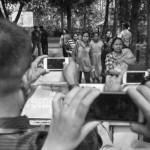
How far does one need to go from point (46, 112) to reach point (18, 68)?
2413mm

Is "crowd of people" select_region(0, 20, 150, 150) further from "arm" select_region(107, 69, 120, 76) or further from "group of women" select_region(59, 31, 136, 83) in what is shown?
"group of women" select_region(59, 31, 136, 83)

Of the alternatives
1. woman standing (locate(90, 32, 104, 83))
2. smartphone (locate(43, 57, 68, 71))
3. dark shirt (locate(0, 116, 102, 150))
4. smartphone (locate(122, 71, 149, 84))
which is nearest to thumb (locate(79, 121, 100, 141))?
dark shirt (locate(0, 116, 102, 150))

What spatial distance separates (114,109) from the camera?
1.14 meters

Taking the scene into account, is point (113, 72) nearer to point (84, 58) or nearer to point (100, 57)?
point (84, 58)

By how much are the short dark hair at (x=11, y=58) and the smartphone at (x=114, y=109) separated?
0.32m

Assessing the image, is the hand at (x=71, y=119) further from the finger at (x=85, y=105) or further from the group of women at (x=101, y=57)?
the group of women at (x=101, y=57)

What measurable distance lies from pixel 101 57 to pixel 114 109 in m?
6.77

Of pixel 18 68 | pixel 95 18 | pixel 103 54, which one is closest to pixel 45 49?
pixel 103 54

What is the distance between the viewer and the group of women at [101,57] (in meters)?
6.61

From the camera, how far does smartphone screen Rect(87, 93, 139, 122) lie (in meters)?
1.13

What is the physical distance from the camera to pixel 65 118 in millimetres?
1102

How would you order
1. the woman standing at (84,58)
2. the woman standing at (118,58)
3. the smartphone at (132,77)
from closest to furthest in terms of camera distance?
the smartphone at (132,77) < the woman standing at (118,58) < the woman standing at (84,58)

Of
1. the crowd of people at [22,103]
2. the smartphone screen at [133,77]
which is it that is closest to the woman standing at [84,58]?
the smartphone screen at [133,77]

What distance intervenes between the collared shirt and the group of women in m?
4.53
